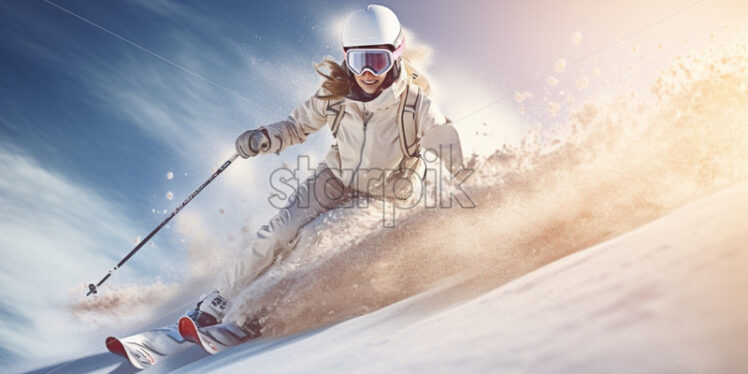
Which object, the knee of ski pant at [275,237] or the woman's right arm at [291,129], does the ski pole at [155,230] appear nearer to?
the woman's right arm at [291,129]

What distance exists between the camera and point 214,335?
4.55 feet

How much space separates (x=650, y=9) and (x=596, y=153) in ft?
1.51

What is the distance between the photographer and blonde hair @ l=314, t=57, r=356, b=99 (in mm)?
1445

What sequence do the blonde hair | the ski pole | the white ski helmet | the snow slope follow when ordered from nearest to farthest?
1. the snow slope
2. the white ski helmet
3. the blonde hair
4. the ski pole

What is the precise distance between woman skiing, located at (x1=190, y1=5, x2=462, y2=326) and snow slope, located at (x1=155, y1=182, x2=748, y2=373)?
350 millimetres

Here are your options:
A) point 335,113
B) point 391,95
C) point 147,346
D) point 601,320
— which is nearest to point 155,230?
point 147,346

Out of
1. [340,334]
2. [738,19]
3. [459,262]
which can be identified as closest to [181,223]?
[340,334]

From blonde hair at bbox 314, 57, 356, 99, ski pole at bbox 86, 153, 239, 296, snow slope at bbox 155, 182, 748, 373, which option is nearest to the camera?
snow slope at bbox 155, 182, 748, 373

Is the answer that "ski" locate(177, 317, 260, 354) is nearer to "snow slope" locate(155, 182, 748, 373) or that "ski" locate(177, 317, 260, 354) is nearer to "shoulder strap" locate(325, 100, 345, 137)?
"snow slope" locate(155, 182, 748, 373)

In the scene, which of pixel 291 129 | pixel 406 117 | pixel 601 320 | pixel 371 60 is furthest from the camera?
pixel 291 129

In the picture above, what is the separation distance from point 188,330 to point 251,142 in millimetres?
560

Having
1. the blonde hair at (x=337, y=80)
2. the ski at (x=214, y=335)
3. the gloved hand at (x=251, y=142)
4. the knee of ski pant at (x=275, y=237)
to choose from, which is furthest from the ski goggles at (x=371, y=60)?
the ski at (x=214, y=335)

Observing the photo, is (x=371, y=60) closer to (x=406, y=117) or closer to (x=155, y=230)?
(x=406, y=117)

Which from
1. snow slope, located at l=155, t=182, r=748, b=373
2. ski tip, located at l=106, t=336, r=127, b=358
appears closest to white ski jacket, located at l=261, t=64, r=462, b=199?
snow slope, located at l=155, t=182, r=748, b=373
